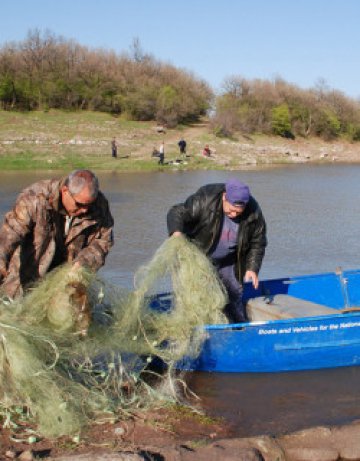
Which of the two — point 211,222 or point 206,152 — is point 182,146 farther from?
point 211,222

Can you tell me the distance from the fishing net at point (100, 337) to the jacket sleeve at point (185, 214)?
280 mm

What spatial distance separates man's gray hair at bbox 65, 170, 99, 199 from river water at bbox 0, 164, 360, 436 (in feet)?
7.14

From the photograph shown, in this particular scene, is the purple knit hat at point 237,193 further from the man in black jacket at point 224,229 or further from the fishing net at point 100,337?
the fishing net at point 100,337

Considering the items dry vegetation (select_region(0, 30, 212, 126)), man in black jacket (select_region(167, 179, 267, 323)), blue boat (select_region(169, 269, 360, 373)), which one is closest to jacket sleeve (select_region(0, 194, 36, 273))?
man in black jacket (select_region(167, 179, 267, 323))

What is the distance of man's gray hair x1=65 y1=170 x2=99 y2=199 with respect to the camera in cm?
505

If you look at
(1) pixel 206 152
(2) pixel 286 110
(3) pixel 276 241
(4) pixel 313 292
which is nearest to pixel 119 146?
(1) pixel 206 152

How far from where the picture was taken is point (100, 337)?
18.1ft

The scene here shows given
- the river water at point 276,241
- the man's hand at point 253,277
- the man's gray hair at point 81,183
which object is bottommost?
the river water at point 276,241

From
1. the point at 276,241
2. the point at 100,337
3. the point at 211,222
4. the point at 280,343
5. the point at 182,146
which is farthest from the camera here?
the point at 182,146

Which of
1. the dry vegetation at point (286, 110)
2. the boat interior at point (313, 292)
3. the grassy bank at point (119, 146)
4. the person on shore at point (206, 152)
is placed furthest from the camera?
the dry vegetation at point (286, 110)

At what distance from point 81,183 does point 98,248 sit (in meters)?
0.74

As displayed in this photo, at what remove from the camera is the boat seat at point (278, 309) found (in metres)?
7.24

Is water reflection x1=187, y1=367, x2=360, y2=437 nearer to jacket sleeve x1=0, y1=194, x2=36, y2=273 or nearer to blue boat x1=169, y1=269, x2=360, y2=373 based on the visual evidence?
blue boat x1=169, y1=269, x2=360, y2=373

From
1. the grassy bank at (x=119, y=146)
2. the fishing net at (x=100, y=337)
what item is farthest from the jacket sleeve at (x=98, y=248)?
the grassy bank at (x=119, y=146)
